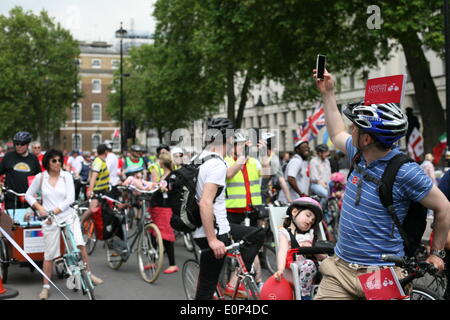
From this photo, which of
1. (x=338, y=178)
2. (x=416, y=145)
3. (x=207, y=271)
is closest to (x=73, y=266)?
(x=207, y=271)

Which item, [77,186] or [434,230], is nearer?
[434,230]

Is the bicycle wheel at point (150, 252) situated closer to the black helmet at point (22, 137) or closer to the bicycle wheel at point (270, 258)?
the bicycle wheel at point (270, 258)

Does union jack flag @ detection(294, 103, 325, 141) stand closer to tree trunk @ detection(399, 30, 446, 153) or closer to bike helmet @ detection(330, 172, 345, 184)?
tree trunk @ detection(399, 30, 446, 153)

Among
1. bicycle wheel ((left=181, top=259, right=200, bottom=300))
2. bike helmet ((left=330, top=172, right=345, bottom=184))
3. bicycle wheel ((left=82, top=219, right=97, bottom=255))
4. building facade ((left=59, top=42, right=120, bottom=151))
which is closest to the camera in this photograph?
bicycle wheel ((left=181, top=259, right=200, bottom=300))

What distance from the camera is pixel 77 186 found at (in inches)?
733

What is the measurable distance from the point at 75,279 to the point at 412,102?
4223cm

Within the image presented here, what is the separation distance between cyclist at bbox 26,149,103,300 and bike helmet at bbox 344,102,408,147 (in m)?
4.99

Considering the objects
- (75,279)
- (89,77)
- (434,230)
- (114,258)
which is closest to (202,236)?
(434,230)

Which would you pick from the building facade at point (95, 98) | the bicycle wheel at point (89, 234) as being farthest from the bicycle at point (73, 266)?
the building facade at point (95, 98)

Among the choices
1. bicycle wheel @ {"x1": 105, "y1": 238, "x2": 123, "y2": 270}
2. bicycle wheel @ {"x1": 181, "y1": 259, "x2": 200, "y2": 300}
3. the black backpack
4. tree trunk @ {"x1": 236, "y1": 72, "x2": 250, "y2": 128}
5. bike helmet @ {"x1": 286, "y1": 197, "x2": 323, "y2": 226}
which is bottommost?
bicycle wheel @ {"x1": 105, "y1": 238, "x2": 123, "y2": 270}

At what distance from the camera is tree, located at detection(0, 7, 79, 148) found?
62.3 metres

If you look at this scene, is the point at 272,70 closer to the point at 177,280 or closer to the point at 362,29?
the point at 362,29

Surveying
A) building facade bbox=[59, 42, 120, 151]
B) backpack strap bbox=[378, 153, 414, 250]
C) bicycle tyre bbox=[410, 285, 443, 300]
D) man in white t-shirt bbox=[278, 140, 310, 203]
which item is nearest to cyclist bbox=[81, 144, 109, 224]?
man in white t-shirt bbox=[278, 140, 310, 203]

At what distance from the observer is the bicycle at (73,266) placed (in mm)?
7355
